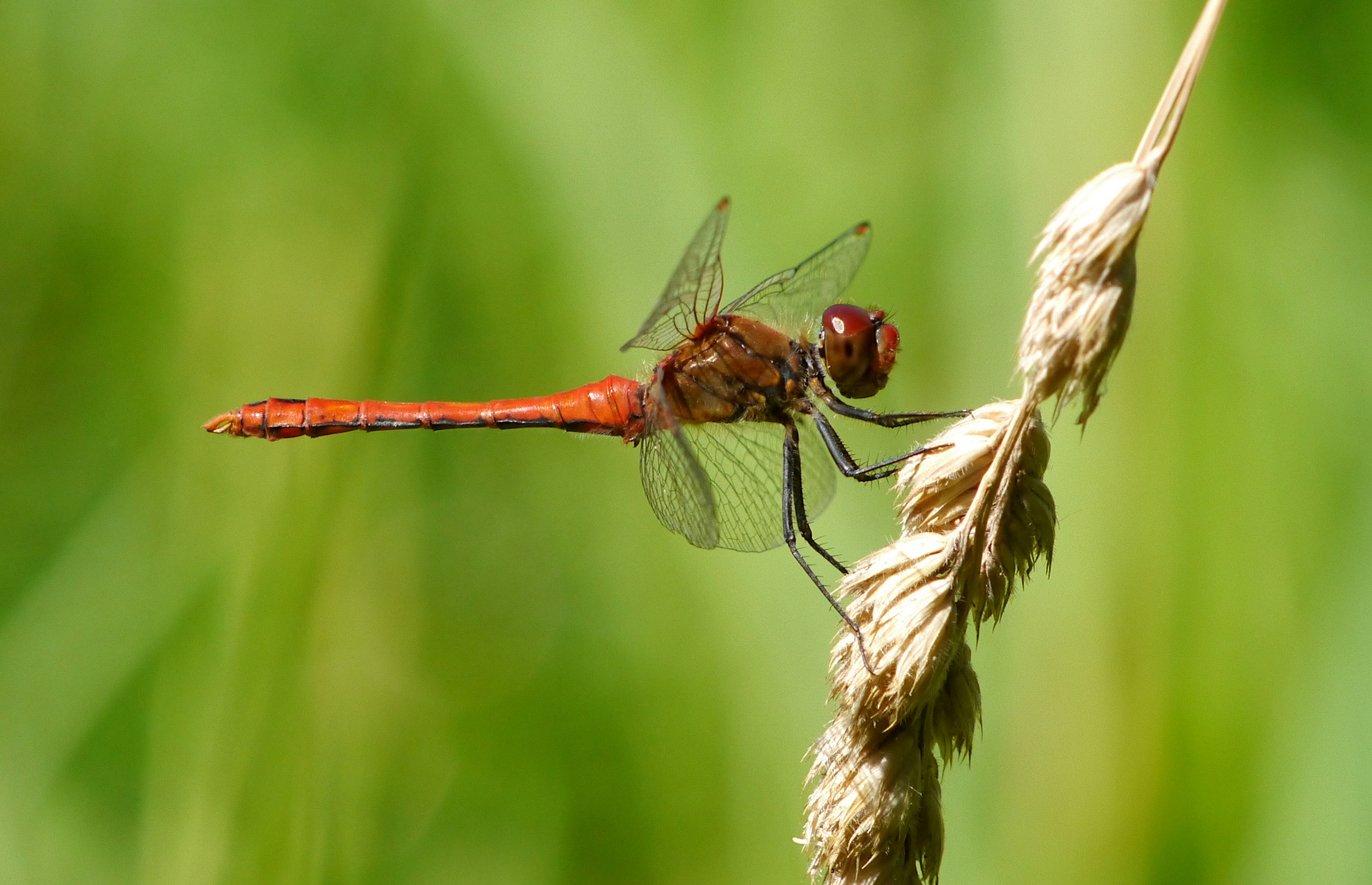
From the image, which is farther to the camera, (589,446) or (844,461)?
(589,446)

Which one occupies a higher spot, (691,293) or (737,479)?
(691,293)

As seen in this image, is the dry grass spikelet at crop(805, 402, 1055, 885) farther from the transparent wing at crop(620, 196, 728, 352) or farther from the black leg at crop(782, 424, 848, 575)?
the transparent wing at crop(620, 196, 728, 352)

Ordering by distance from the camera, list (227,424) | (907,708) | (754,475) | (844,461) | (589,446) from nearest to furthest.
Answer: (907,708)
(844,461)
(754,475)
(227,424)
(589,446)

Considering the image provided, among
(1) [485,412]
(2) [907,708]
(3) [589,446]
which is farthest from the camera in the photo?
(3) [589,446]

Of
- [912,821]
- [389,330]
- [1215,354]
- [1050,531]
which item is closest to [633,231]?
[389,330]

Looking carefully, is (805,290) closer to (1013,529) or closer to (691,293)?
(691,293)

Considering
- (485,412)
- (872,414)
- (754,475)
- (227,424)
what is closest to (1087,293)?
(872,414)

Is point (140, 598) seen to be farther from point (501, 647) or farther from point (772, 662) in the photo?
point (772, 662)

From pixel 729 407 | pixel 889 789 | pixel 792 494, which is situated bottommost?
pixel 889 789
